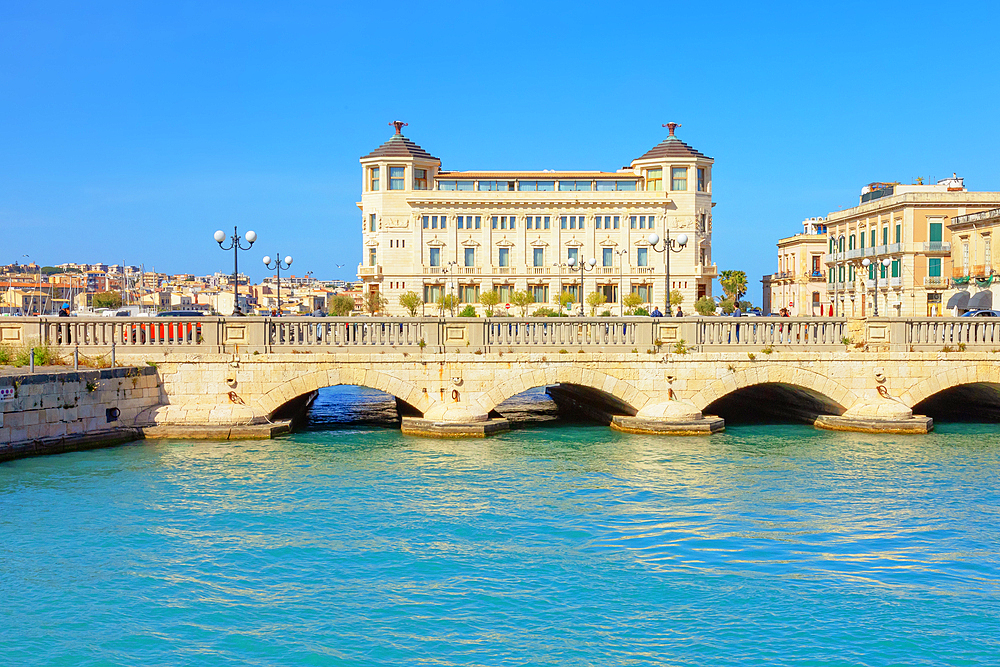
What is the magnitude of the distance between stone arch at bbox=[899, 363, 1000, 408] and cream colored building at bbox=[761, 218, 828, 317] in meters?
64.1

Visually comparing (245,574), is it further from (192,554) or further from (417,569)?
(417,569)

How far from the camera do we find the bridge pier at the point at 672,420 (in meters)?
23.0

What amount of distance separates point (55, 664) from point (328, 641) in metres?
3.22

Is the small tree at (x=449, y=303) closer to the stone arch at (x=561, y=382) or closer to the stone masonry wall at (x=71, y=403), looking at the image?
the stone arch at (x=561, y=382)

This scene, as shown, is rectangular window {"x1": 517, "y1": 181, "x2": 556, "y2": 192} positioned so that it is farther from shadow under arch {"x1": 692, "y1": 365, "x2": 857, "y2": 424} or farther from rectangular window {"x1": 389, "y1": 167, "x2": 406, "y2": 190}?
shadow under arch {"x1": 692, "y1": 365, "x2": 857, "y2": 424}

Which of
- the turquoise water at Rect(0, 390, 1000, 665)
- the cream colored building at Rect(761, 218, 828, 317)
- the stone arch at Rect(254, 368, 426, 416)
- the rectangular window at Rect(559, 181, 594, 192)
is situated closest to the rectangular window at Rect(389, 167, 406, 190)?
the rectangular window at Rect(559, 181, 594, 192)

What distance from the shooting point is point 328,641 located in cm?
1135

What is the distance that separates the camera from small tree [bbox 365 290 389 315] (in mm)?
84875

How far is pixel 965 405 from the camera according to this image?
28.6 meters

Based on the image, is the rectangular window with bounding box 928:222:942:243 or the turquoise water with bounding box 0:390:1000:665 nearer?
the turquoise water with bounding box 0:390:1000:665

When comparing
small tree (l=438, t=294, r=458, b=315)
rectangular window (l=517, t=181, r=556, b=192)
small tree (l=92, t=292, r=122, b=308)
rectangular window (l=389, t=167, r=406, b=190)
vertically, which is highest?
rectangular window (l=389, t=167, r=406, b=190)

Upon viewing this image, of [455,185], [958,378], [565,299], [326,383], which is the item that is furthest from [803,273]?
[326,383]

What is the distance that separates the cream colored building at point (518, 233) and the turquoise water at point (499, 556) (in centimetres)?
6515

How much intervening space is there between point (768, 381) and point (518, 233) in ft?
213
